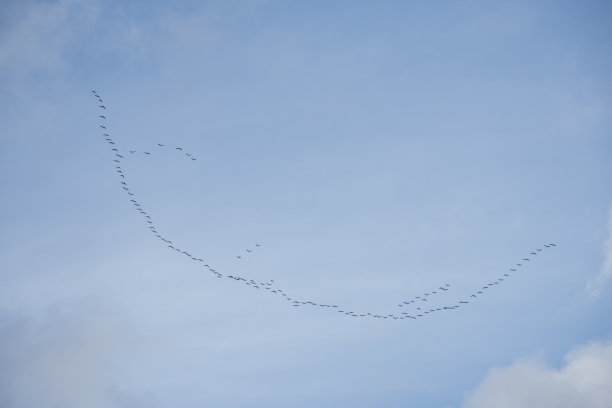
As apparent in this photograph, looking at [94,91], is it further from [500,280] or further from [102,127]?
[500,280]

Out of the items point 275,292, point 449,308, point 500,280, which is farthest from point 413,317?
point 275,292

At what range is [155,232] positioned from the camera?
355ft

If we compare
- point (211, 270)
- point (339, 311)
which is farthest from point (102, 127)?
point (339, 311)

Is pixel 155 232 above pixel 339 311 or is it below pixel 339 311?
above

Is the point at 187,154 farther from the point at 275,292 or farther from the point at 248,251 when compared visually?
the point at 275,292

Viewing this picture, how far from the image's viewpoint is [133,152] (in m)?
102

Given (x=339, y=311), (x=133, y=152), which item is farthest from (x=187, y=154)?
(x=339, y=311)

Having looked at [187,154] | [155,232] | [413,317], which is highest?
[187,154]

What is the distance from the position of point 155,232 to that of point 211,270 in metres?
11.9

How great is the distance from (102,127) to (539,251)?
76922 millimetres

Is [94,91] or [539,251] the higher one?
[94,91]

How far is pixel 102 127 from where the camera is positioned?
103 metres

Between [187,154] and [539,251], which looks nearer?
[187,154]

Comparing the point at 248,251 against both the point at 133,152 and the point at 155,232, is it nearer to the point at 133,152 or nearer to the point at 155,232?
the point at 155,232
